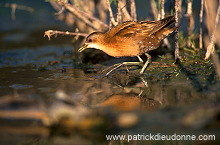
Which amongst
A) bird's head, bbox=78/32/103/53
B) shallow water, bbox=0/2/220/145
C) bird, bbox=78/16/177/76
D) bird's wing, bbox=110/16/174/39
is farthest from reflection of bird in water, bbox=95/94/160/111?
bird's head, bbox=78/32/103/53

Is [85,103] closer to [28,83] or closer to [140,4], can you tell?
[28,83]

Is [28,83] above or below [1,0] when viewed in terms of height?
below

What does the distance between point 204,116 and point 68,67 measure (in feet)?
13.0

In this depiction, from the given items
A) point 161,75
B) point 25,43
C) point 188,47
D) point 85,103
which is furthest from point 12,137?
point 25,43

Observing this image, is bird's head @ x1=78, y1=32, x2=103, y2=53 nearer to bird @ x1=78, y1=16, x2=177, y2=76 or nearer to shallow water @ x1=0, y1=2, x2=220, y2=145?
bird @ x1=78, y1=16, x2=177, y2=76

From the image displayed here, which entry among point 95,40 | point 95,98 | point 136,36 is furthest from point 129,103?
point 95,40

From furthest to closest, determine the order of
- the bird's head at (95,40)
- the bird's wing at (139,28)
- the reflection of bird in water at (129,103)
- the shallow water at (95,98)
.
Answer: the bird's head at (95,40) < the bird's wing at (139,28) < the reflection of bird in water at (129,103) < the shallow water at (95,98)

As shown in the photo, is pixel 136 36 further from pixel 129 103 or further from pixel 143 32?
pixel 129 103

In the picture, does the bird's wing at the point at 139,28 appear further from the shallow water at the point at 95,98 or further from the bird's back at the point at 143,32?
the shallow water at the point at 95,98

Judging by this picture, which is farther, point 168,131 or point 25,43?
point 25,43

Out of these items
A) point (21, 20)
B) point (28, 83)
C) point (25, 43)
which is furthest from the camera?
point (21, 20)

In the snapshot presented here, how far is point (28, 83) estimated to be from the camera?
225 inches

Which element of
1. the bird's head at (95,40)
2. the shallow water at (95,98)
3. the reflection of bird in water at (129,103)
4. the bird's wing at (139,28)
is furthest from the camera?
the bird's head at (95,40)

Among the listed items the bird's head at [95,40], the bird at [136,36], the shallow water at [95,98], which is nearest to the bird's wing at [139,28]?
the bird at [136,36]
